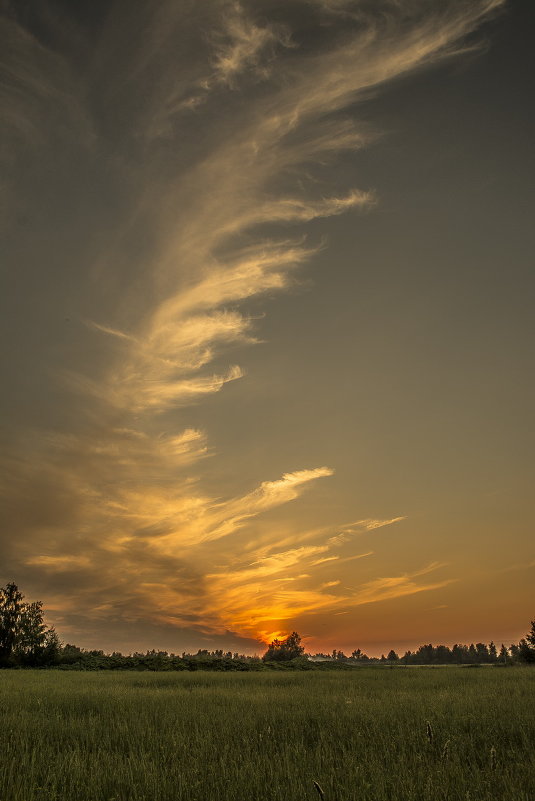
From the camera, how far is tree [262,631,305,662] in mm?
82312

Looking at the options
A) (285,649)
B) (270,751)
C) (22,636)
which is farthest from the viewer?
(285,649)

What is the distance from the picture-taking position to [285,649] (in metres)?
86.4

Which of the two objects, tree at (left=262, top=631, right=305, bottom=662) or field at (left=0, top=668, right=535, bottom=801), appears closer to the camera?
field at (left=0, top=668, right=535, bottom=801)

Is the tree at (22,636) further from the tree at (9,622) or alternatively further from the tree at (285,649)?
the tree at (285,649)

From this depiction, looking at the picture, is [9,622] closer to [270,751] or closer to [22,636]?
→ [22,636]

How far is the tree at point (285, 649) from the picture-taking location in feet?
270

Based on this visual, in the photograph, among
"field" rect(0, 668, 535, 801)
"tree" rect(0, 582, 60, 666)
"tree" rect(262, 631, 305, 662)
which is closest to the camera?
"field" rect(0, 668, 535, 801)

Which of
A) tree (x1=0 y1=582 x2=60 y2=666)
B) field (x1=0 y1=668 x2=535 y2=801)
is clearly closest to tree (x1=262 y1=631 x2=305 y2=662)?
tree (x1=0 y1=582 x2=60 y2=666)

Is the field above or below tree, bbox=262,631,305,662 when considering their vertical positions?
above

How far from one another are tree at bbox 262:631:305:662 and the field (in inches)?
2976

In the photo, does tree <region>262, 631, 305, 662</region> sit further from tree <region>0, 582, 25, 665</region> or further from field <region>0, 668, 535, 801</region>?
field <region>0, 668, 535, 801</region>

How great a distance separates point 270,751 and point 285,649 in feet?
289

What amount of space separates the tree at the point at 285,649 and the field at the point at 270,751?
75.6 metres

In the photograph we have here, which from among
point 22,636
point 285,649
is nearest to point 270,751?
point 22,636
